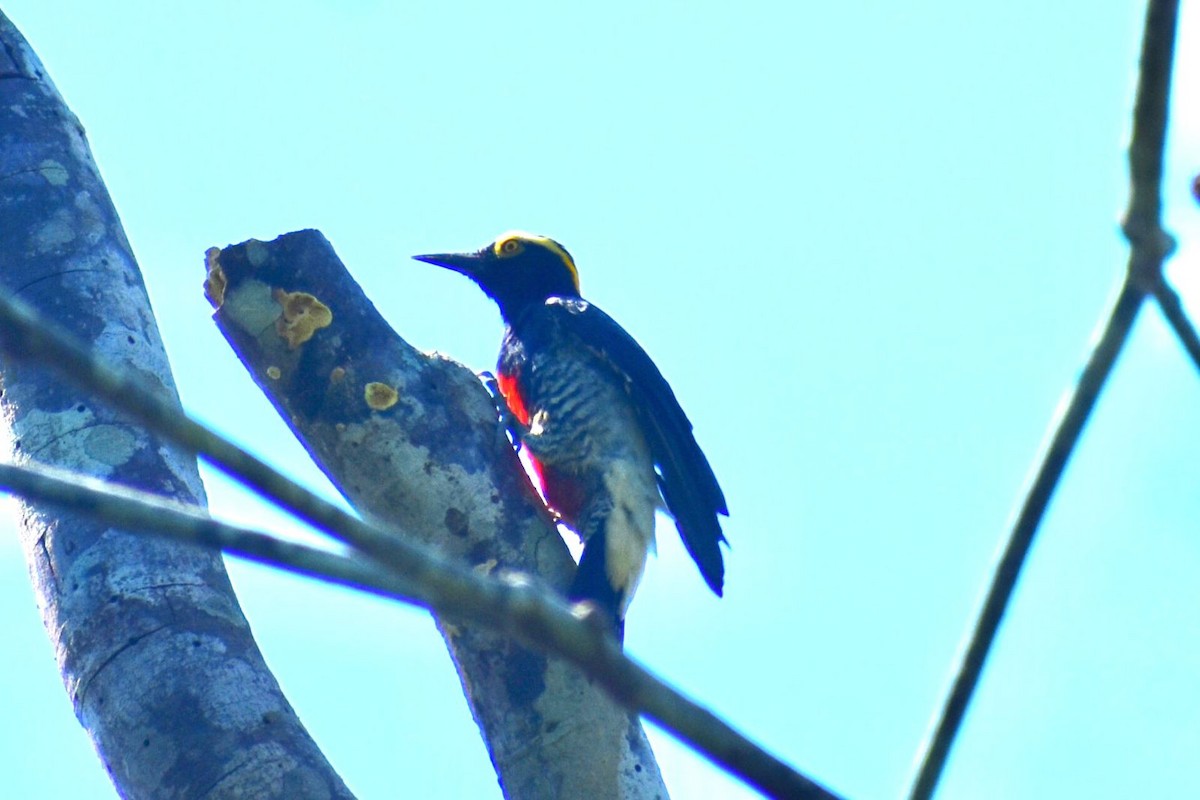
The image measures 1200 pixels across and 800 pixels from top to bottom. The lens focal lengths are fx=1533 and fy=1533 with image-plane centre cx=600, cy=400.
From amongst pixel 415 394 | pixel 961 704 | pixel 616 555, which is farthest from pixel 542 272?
pixel 961 704

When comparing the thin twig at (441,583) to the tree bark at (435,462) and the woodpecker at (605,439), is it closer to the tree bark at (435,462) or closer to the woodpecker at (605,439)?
the tree bark at (435,462)

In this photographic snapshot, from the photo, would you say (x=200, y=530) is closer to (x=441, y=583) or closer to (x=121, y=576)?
(x=441, y=583)

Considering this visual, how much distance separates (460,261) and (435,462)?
3170mm

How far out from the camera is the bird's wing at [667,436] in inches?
238

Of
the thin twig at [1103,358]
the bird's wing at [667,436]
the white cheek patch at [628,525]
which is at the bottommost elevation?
the thin twig at [1103,358]

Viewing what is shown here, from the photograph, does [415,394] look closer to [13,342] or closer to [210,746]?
[210,746]

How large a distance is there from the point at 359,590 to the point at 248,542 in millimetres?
112

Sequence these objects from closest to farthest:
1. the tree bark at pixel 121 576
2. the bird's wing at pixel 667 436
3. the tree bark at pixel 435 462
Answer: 1. the tree bark at pixel 121 576
2. the tree bark at pixel 435 462
3. the bird's wing at pixel 667 436

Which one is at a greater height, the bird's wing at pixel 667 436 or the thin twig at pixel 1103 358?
the bird's wing at pixel 667 436

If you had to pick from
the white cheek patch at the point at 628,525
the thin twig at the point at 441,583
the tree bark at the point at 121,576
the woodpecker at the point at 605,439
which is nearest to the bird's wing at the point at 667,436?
the woodpecker at the point at 605,439

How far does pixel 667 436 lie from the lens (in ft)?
20.7

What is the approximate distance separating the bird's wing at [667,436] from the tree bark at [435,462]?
1646 mm

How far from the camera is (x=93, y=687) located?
3.76 metres

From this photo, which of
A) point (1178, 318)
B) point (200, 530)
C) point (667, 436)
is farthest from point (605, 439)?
point (200, 530)
